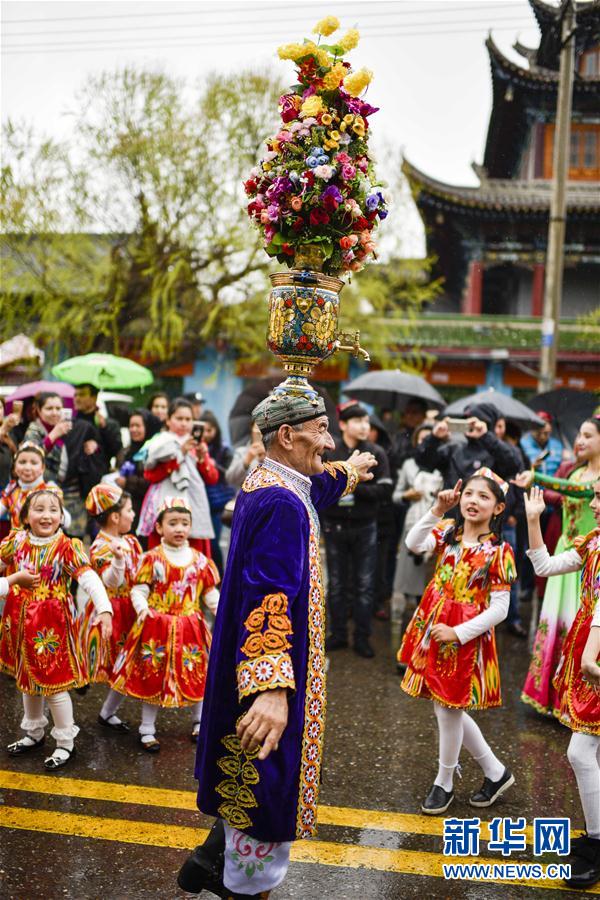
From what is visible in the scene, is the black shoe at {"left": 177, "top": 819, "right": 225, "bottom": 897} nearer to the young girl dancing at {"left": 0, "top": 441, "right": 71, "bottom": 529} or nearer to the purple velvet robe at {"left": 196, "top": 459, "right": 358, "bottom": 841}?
the purple velvet robe at {"left": 196, "top": 459, "right": 358, "bottom": 841}

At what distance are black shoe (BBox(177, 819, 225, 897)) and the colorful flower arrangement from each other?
2.20m

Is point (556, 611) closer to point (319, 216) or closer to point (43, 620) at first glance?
point (43, 620)

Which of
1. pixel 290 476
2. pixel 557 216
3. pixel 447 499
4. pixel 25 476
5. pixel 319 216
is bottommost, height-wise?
pixel 25 476

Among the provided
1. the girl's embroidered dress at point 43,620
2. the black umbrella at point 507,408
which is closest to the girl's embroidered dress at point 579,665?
the girl's embroidered dress at point 43,620

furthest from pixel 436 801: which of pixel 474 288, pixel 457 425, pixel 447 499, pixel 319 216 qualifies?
pixel 474 288

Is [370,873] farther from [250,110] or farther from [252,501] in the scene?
[250,110]

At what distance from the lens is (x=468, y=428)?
7227 mm

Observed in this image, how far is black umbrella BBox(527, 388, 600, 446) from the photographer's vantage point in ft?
25.2

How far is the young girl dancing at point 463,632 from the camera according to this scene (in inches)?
173

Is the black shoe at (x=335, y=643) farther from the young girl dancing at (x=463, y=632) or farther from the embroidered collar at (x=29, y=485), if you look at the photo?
the embroidered collar at (x=29, y=485)

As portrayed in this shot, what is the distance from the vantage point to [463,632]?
14.3 ft

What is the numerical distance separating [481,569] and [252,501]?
1.80m

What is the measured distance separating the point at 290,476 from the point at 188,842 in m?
1.83

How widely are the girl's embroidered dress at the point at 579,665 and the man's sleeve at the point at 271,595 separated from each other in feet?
5.16
